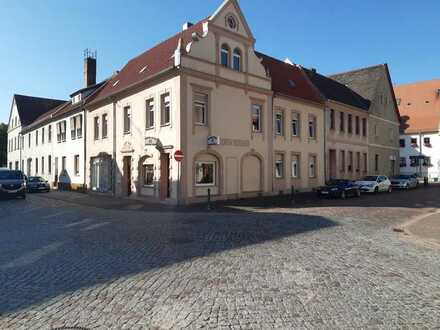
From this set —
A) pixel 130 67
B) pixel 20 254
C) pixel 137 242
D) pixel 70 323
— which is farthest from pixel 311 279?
pixel 130 67

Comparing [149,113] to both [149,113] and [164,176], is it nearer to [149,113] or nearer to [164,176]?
[149,113]

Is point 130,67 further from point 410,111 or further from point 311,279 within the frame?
point 410,111

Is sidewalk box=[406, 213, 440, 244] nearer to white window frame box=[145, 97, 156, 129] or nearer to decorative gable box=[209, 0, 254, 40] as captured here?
decorative gable box=[209, 0, 254, 40]

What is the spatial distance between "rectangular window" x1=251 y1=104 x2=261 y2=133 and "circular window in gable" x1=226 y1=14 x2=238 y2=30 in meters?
5.00

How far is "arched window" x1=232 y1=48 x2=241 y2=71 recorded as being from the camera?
2154cm

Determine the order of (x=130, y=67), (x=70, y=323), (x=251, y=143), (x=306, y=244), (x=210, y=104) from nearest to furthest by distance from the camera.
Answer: (x=70, y=323)
(x=306, y=244)
(x=210, y=104)
(x=251, y=143)
(x=130, y=67)

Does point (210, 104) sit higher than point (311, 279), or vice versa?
point (210, 104)

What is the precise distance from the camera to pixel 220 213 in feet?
51.0

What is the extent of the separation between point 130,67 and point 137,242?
21.7 m

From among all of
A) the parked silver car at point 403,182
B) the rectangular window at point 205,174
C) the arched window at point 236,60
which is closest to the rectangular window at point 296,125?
the arched window at point 236,60

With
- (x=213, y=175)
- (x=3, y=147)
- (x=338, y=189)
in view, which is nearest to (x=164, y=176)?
(x=213, y=175)

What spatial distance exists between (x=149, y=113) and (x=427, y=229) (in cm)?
1585

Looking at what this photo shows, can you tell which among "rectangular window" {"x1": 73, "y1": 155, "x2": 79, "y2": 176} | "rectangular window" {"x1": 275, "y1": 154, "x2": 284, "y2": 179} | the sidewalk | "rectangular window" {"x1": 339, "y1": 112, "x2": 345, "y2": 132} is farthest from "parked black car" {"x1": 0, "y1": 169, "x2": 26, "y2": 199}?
"rectangular window" {"x1": 339, "y1": 112, "x2": 345, "y2": 132}

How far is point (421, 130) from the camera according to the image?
53.3m
